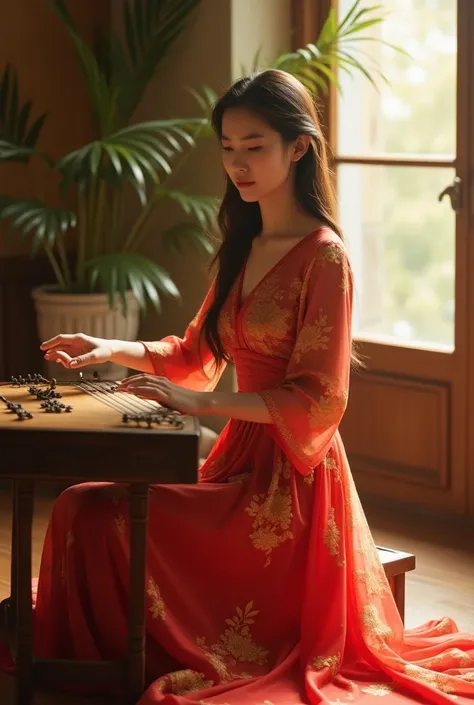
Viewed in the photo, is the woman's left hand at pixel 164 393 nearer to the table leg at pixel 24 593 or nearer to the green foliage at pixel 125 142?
the table leg at pixel 24 593

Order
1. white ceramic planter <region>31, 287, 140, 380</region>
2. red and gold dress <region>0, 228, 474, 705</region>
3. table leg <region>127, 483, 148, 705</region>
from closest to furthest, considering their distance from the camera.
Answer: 1. table leg <region>127, 483, 148, 705</region>
2. red and gold dress <region>0, 228, 474, 705</region>
3. white ceramic planter <region>31, 287, 140, 380</region>

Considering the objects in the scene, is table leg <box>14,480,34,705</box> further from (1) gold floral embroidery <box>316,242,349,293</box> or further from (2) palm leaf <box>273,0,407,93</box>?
(2) palm leaf <box>273,0,407,93</box>

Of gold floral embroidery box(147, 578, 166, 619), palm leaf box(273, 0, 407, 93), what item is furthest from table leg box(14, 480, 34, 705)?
palm leaf box(273, 0, 407, 93)

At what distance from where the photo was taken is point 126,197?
4695 millimetres

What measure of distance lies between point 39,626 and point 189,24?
2513 millimetres

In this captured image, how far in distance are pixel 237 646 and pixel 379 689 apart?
28cm

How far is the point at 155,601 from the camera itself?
238 centimetres

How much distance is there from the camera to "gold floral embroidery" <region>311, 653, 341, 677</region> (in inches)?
95.9

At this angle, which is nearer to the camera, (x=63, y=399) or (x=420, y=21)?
(x=63, y=399)

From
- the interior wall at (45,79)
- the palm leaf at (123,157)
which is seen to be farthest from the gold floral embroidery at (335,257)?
the interior wall at (45,79)

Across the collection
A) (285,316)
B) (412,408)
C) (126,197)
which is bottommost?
(412,408)

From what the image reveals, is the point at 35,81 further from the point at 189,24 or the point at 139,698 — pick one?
the point at 139,698

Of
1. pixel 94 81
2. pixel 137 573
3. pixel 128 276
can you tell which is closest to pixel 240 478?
pixel 137 573

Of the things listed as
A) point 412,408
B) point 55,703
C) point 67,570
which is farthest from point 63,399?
point 412,408
